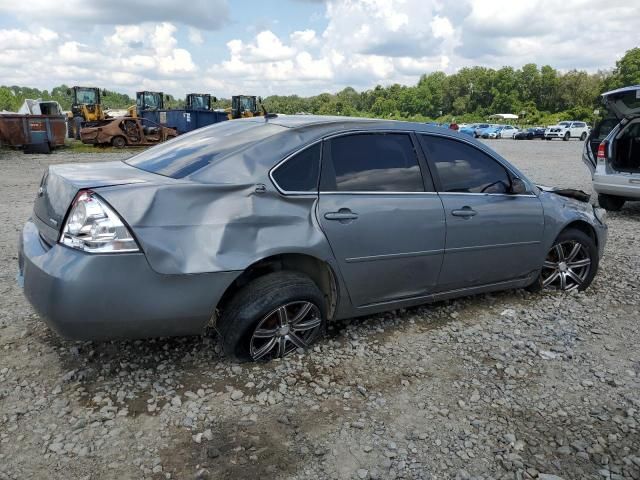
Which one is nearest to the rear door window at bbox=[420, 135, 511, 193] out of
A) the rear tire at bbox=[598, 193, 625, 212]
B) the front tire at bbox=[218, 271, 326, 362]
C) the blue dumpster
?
the front tire at bbox=[218, 271, 326, 362]

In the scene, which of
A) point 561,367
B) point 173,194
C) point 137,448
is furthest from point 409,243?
point 137,448

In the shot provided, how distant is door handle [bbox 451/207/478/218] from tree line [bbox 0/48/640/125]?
221 feet

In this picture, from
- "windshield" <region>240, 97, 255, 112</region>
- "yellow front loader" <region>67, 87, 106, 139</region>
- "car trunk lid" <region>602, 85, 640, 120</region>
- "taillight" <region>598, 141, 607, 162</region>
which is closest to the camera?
"car trunk lid" <region>602, 85, 640, 120</region>

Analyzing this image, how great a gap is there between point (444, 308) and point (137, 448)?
271cm

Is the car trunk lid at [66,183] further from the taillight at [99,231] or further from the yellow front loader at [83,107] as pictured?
the yellow front loader at [83,107]

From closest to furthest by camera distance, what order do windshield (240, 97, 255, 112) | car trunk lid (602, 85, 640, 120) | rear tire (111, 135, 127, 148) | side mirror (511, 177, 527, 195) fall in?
side mirror (511, 177, 527, 195) < car trunk lid (602, 85, 640, 120) < rear tire (111, 135, 127, 148) < windshield (240, 97, 255, 112)

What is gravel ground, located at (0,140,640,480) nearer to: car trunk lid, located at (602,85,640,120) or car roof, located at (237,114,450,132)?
car roof, located at (237,114,450,132)

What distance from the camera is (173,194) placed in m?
2.80

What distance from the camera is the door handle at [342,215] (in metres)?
3.24

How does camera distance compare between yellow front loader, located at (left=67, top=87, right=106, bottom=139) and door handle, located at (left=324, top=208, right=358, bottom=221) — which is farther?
yellow front loader, located at (left=67, top=87, right=106, bottom=139)

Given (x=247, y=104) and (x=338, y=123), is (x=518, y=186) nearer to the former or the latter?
(x=338, y=123)

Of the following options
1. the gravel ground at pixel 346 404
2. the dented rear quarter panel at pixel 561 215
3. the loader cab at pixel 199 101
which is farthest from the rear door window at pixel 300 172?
the loader cab at pixel 199 101

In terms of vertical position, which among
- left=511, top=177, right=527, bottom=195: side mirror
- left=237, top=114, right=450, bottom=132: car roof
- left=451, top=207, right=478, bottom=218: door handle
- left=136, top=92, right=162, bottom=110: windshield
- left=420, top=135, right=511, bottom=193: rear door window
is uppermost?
left=136, top=92, right=162, bottom=110: windshield

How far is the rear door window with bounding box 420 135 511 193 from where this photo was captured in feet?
12.6
